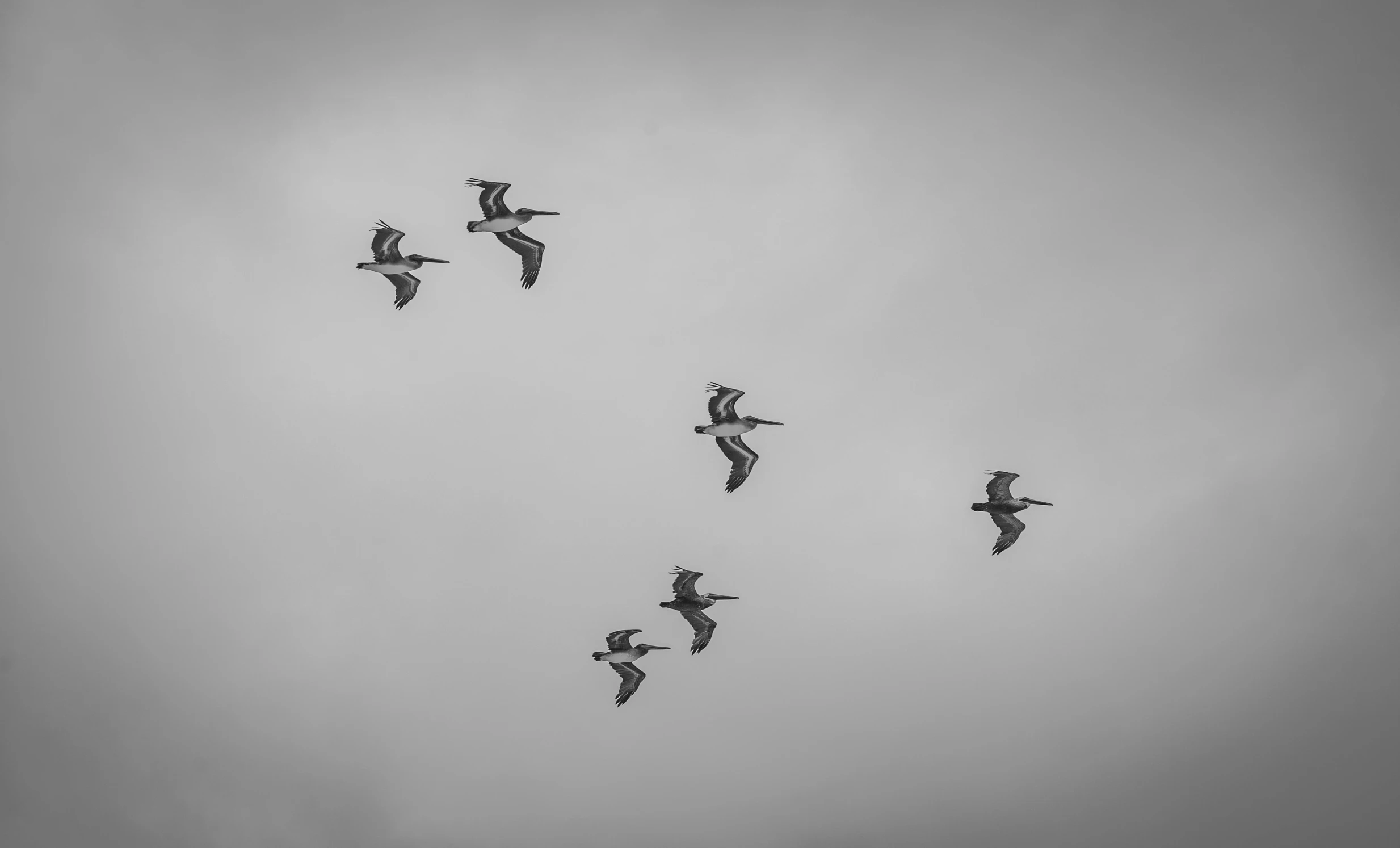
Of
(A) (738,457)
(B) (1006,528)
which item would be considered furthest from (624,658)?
(B) (1006,528)

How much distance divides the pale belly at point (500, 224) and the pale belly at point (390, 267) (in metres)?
4.28

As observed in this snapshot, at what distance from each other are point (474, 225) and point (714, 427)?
13.1 m

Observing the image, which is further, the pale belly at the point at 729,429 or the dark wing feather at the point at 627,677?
the dark wing feather at the point at 627,677

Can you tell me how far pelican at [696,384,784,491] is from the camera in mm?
56094

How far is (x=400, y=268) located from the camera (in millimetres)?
58875

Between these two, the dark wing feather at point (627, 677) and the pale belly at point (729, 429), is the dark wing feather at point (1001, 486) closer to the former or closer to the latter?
the pale belly at point (729, 429)

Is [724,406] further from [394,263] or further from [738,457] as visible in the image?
[394,263]

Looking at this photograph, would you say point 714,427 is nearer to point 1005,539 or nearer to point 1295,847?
point 1005,539

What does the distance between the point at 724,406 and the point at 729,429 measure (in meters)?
1.10

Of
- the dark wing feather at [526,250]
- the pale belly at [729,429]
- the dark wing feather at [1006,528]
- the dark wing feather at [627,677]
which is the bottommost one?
the dark wing feather at [627,677]

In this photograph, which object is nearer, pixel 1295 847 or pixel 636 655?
pixel 636 655

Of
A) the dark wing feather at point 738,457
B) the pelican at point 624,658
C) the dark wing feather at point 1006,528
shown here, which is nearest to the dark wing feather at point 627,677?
the pelican at point 624,658

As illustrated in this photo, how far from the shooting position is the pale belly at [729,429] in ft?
185

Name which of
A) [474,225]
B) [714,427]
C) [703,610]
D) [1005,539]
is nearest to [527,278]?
[474,225]
